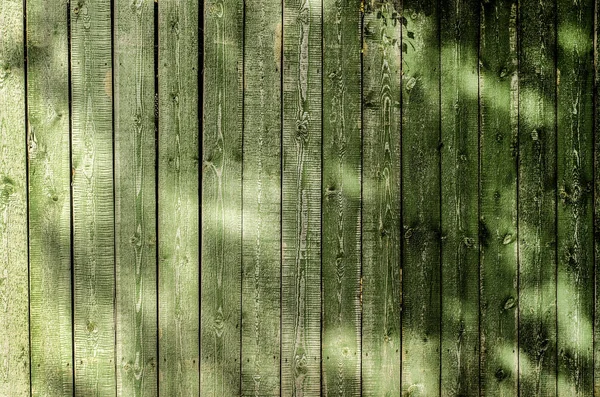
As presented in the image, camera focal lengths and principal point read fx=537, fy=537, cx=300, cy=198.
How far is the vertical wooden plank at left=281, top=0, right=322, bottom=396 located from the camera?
2354mm

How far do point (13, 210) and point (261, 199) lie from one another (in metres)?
1.05

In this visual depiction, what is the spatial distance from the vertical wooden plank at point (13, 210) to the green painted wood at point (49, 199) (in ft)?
0.11

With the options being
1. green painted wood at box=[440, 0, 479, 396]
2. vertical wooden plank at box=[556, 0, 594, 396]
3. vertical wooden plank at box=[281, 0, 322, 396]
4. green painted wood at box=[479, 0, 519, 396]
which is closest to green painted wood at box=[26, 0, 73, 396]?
vertical wooden plank at box=[281, 0, 322, 396]

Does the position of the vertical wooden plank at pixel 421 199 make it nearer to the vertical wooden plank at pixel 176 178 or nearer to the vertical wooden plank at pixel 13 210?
the vertical wooden plank at pixel 176 178

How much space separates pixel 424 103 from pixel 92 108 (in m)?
1.45

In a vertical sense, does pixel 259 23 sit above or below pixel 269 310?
above

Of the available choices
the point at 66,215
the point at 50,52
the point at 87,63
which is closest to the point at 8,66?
the point at 50,52

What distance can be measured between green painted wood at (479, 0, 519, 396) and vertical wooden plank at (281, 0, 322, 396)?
750 mm

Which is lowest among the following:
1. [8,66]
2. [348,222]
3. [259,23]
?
[348,222]

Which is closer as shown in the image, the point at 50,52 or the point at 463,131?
the point at 50,52

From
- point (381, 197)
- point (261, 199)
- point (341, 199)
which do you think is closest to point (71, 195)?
point (261, 199)

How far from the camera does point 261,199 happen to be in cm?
236

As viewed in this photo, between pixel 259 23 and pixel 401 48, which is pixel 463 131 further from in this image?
pixel 259 23

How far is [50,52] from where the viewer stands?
2.27 metres
